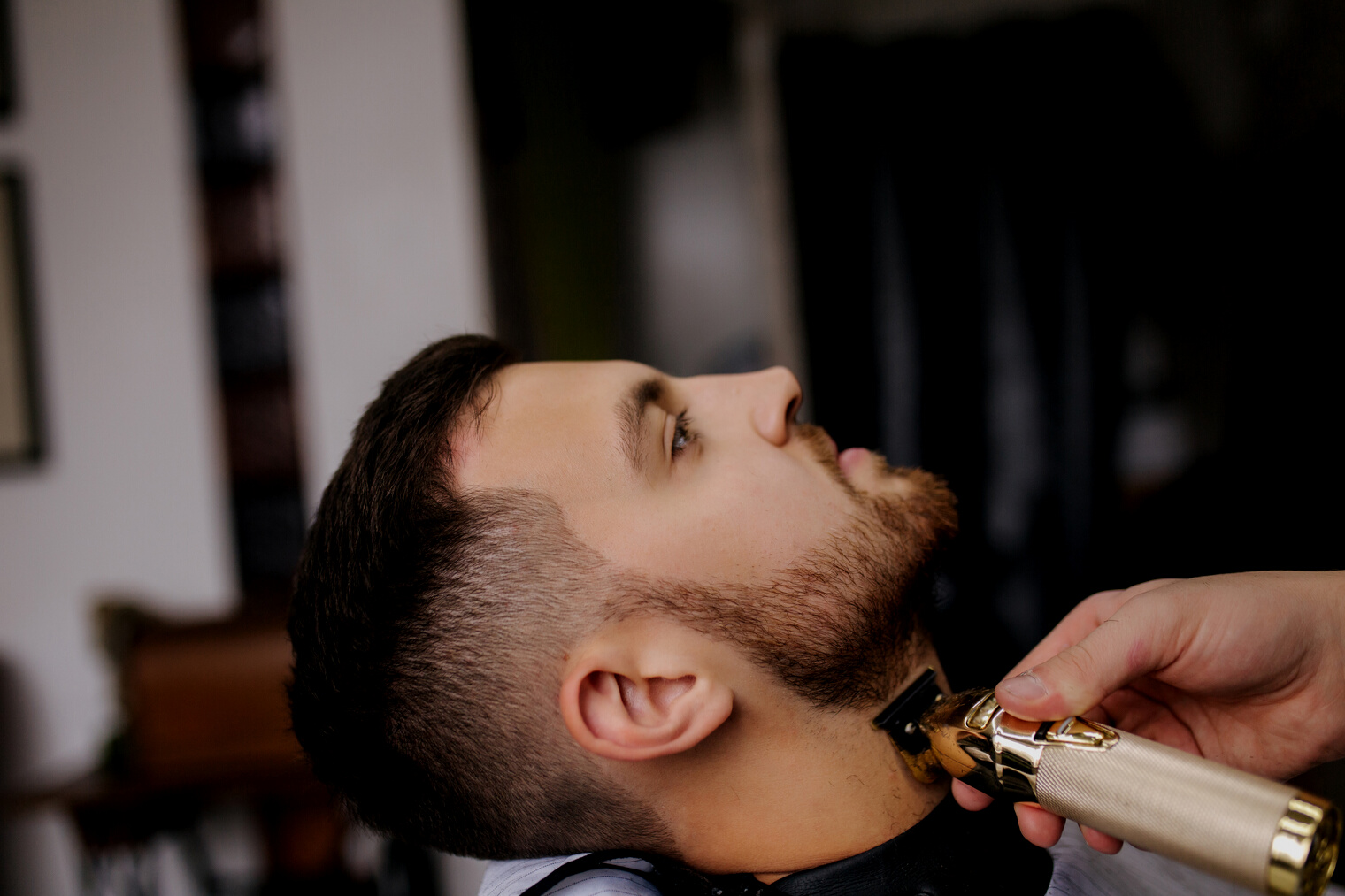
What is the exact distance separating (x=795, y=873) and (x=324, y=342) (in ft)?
6.85

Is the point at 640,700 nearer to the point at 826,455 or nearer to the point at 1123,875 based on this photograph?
the point at 826,455

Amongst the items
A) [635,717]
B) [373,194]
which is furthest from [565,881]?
[373,194]

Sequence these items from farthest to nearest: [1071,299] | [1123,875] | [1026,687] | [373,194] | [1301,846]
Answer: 1. [373,194]
2. [1071,299]
3. [1123,875]
4. [1026,687]
5. [1301,846]

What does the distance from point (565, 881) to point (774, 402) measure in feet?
1.80

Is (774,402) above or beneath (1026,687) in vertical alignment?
above

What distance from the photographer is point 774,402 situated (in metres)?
0.99

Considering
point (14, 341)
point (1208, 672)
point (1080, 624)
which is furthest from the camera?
point (14, 341)

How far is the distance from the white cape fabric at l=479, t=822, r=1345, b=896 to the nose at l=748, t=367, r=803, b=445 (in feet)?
1.56

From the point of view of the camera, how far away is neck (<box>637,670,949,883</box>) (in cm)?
85

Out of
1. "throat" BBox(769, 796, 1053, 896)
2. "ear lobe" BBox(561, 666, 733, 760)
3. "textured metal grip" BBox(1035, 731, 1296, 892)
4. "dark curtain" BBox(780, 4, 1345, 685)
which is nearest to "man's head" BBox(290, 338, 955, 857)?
"ear lobe" BBox(561, 666, 733, 760)

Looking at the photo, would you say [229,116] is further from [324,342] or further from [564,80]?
[564,80]

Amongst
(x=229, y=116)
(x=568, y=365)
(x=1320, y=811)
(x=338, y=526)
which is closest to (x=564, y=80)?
(x=229, y=116)

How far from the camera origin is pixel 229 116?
2529mm

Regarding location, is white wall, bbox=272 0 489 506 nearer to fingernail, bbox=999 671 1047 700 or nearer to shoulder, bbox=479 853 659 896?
shoulder, bbox=479 853 659 896
